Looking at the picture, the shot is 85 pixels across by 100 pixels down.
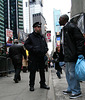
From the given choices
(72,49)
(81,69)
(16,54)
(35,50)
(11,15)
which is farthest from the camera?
(11,15)

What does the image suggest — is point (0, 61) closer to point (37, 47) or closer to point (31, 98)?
point (37, 47)

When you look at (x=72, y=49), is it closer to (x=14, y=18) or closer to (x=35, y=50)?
(x=35, y=50)

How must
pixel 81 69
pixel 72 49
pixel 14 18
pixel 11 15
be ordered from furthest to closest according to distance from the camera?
pixel 11 15, pixel 14 18, pixel 72 49, pixel 81 69

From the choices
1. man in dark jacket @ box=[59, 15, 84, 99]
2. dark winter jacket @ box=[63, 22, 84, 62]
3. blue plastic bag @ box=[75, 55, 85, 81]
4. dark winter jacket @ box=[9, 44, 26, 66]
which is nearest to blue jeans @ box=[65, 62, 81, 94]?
man in dark jacket @ box=[59, 15, 84, 99]

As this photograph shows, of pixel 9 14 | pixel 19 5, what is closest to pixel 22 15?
pixel 19 5

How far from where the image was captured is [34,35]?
15.9 feet

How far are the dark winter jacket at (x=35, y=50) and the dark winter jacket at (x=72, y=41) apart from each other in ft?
3.55

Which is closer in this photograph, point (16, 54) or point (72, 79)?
point (72, 79)

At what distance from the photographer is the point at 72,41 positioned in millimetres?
3664

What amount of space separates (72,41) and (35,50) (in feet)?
4.08

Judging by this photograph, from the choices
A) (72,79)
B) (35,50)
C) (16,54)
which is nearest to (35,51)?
(35,50)

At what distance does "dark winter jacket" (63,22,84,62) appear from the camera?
3530 millimetres

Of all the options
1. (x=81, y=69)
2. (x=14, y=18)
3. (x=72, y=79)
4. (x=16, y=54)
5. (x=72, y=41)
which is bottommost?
(x=72, y=79)

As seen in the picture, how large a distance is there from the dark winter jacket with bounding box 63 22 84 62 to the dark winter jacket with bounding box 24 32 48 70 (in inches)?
42.6
